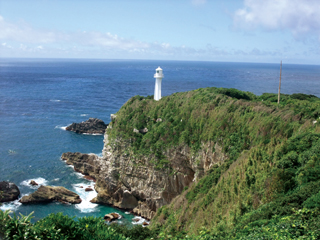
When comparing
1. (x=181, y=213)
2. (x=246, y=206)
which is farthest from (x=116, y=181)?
(x=246, y=206)

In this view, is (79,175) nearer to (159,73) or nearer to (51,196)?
(51,196)

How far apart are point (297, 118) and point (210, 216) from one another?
12.5 metres

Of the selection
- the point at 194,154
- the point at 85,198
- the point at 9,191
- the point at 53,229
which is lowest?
the point at 85,198

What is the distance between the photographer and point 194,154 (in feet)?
96.4

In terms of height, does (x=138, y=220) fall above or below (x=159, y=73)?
below

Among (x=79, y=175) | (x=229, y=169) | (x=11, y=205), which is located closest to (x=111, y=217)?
(x=11, y=205)

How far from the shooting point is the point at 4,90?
94688 mm

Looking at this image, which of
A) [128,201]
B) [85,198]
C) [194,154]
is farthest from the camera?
[85,198]

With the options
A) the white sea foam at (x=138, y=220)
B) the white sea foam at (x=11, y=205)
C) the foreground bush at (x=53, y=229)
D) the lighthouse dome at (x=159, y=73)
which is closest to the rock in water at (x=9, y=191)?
the white sea foam at (x=11, y=205)

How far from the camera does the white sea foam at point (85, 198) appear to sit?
3203 cm

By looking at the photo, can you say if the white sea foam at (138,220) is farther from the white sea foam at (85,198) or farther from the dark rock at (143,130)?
the dark rock at (143,130)

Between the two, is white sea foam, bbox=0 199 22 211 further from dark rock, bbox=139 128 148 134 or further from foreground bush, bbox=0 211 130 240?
foreground bush, bbox=0 211 130 240

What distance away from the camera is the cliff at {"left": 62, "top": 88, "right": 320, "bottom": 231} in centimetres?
2036

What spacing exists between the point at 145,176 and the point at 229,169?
11.0m
